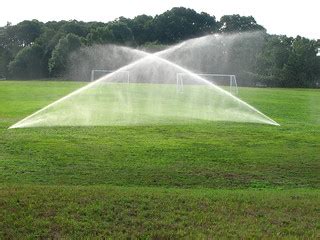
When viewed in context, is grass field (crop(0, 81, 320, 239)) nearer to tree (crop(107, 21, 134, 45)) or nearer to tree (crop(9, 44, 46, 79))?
tree (crop(9, 44, 46, 79))

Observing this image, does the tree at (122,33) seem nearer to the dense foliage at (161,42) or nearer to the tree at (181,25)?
the dense foliage at (161,42)

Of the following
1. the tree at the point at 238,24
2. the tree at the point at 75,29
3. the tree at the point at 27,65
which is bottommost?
the tree at the point at 27,65

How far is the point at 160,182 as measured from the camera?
35.2 feet

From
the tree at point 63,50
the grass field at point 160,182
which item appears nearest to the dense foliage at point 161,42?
the tree at point 63,50

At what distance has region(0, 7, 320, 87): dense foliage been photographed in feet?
235

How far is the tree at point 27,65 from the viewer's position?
85.3 metres

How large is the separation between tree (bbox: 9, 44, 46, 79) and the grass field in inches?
2659

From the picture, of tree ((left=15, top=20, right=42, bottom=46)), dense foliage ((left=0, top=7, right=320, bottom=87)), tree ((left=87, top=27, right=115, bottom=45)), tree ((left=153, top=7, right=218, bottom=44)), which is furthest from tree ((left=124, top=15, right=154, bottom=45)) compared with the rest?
tree ((left=15, top=20, right=42, bottom=46))

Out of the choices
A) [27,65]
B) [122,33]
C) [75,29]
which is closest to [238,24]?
[122,33]

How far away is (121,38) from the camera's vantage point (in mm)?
91125

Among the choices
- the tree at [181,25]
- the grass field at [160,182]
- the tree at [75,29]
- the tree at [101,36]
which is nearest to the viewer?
the grass field at [160,182]

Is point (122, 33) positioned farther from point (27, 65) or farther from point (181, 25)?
point (181, 25)

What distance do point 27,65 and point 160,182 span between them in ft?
259

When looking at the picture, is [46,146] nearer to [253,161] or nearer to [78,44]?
[253,161]
